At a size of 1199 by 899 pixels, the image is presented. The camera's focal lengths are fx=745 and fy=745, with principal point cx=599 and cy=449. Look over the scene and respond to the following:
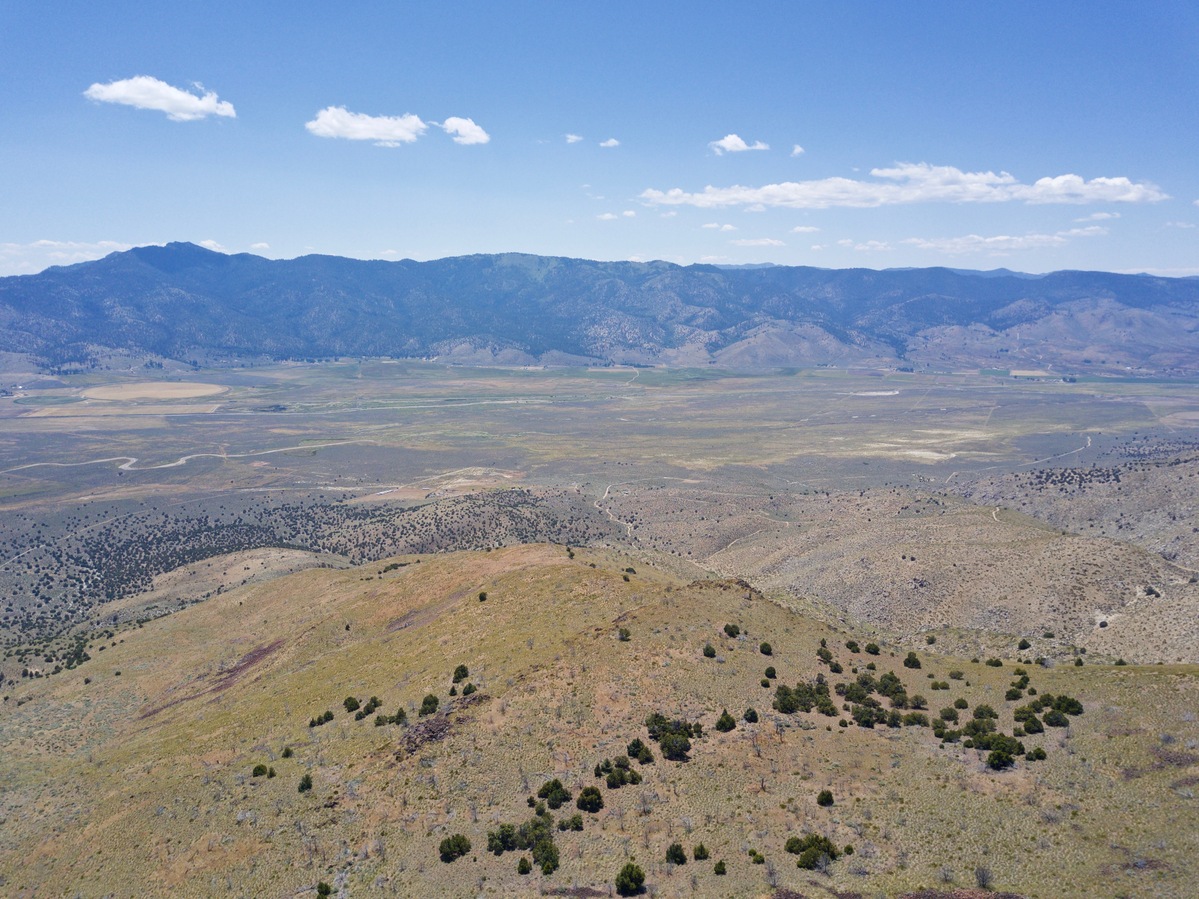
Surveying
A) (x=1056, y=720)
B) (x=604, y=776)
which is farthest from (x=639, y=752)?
(x=1056, y=720)

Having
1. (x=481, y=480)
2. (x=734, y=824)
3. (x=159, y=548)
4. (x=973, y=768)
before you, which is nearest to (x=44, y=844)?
(x=734, y=824)

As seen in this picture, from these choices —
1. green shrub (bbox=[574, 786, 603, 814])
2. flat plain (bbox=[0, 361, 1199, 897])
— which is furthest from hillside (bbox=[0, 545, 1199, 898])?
green shrub (bbox=[574, 786, 603, 814])

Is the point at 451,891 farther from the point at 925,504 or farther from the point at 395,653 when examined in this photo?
the point at 925,504

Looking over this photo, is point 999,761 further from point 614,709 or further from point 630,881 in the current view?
point 614,709

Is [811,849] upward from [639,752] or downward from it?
upward

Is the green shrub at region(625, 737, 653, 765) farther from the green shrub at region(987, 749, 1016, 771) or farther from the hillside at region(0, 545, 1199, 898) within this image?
the green shrub at region(987, 749, 1016, 771)
